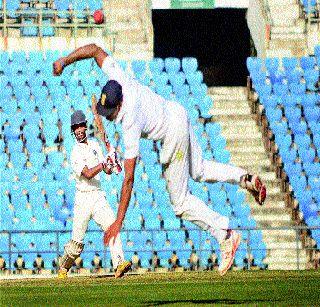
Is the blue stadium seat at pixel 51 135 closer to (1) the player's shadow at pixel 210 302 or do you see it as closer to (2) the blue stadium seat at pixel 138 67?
(2) the blue stadium seat at pixel 138 67

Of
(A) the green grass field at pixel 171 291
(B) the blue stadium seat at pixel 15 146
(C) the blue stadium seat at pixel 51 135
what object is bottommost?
(A) the green grass field at pixel 171 291

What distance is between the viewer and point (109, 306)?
36.4 ft

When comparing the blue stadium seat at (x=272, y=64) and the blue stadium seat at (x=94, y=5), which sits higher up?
the blue stadium seat at (x=94, y=5)

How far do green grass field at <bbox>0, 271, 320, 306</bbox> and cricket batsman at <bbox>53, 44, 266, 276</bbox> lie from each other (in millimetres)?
647

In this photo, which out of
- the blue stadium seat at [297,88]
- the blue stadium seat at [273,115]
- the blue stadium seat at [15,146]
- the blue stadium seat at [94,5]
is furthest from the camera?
the blue stadium seat at [94,5]

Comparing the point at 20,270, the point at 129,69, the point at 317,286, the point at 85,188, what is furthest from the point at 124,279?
the point at 129,69

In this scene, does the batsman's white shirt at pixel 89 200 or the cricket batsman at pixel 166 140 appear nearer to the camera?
the cricket batsman at pixel 166 140

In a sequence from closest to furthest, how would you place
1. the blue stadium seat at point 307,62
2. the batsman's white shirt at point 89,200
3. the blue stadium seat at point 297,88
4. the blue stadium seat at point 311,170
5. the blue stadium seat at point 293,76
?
the batsman's white shirt at point 89,200 → the blue stadium seat at point 311,170 → the blue stadium seat at point 297,88 → the blue stadium seat at point 293,76 → the blue stadium seat at point 307,62

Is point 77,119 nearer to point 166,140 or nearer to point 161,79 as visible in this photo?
point 166,140

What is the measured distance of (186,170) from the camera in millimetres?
11820

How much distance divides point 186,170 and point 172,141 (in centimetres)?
30

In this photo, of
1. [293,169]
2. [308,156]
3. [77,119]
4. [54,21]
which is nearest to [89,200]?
[77,119]

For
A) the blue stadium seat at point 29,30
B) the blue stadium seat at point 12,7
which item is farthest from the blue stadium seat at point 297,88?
the blue stadium seat at point 12,7

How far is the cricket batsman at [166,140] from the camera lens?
1148 cm
